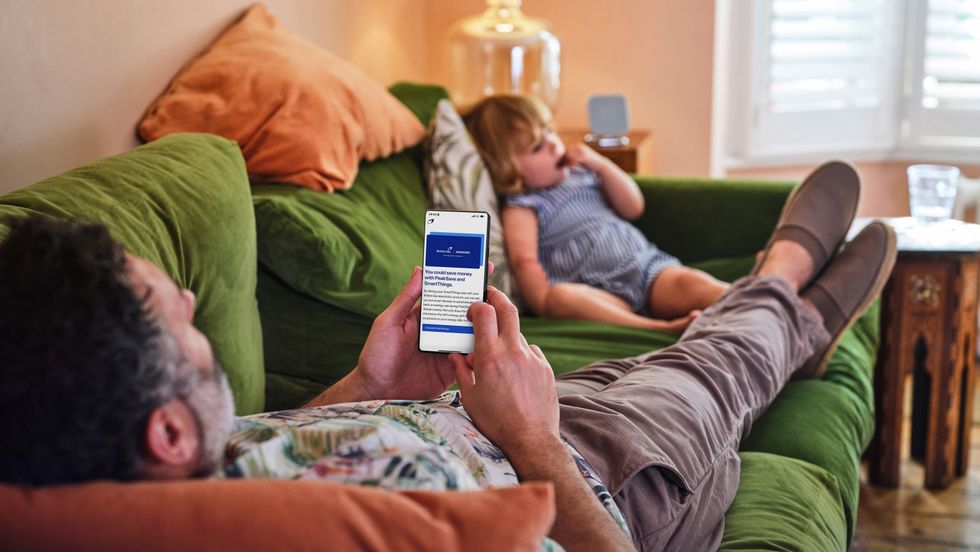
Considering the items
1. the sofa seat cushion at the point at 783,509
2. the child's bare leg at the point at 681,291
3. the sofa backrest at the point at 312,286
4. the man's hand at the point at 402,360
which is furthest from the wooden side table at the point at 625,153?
the man's hand at the point at 402,360

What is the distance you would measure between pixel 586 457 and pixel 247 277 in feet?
1.73

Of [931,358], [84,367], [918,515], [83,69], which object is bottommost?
[918,515]

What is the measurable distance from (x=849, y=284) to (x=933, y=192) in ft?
2.43

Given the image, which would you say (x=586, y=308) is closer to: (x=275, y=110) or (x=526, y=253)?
(x=526, y=253)

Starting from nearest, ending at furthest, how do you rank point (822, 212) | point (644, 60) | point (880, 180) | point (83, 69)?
point (83, 69)
point (822, 212)
point (644, 60)
point (880, 180)

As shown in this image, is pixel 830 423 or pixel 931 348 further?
pixel 931 348

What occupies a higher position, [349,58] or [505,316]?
[349,58]

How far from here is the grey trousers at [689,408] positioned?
3.59ft

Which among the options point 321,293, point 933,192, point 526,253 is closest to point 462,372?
point 321,293

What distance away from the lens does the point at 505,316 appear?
1.02 meters

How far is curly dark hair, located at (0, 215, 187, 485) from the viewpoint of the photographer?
65 centimetres

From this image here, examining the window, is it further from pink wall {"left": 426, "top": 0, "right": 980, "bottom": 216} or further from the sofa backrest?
the sofa backrest

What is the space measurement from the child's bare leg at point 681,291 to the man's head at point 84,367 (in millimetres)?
1560

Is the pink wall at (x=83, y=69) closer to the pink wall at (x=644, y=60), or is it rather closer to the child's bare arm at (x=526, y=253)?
the child's bare arm at (x=526, y=253)
